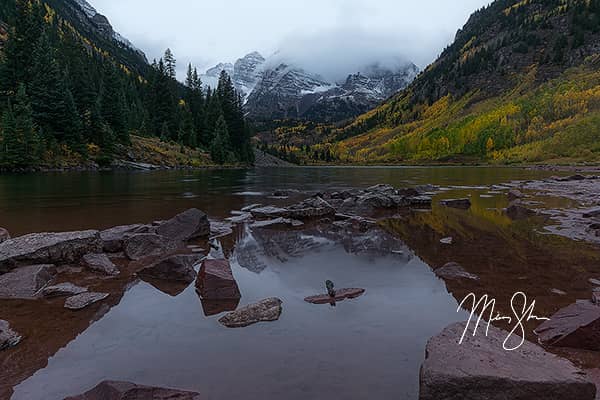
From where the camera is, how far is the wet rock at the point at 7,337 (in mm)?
4863

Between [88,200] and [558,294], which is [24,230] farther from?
[558,294]

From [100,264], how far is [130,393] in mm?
5885

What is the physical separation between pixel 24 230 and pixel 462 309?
1473 cm

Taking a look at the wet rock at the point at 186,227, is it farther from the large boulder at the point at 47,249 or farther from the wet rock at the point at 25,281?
the wet rock at the point at 25,281

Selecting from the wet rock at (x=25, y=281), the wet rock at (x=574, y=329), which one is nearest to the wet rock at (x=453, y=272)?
the wet rock at (x=574, y=329)

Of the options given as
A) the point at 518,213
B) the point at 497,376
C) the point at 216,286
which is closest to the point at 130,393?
the point at 216,286

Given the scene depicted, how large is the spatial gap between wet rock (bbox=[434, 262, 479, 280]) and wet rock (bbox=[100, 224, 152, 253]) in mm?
8614

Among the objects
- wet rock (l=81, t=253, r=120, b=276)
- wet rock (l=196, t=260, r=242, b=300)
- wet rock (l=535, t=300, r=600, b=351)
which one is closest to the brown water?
wet rock (l=196, t=260, r=242, b=300)

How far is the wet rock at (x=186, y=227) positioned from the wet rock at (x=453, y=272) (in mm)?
7698

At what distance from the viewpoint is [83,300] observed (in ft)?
21.4

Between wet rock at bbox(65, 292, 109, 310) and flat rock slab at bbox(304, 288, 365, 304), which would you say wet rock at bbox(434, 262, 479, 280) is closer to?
flat rock slab at bbox(304, 288, 365, 304)

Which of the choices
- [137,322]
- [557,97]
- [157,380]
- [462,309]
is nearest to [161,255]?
[137,322]

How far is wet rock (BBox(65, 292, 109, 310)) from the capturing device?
Answer: 6.31 meters

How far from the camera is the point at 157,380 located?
13.5ft
